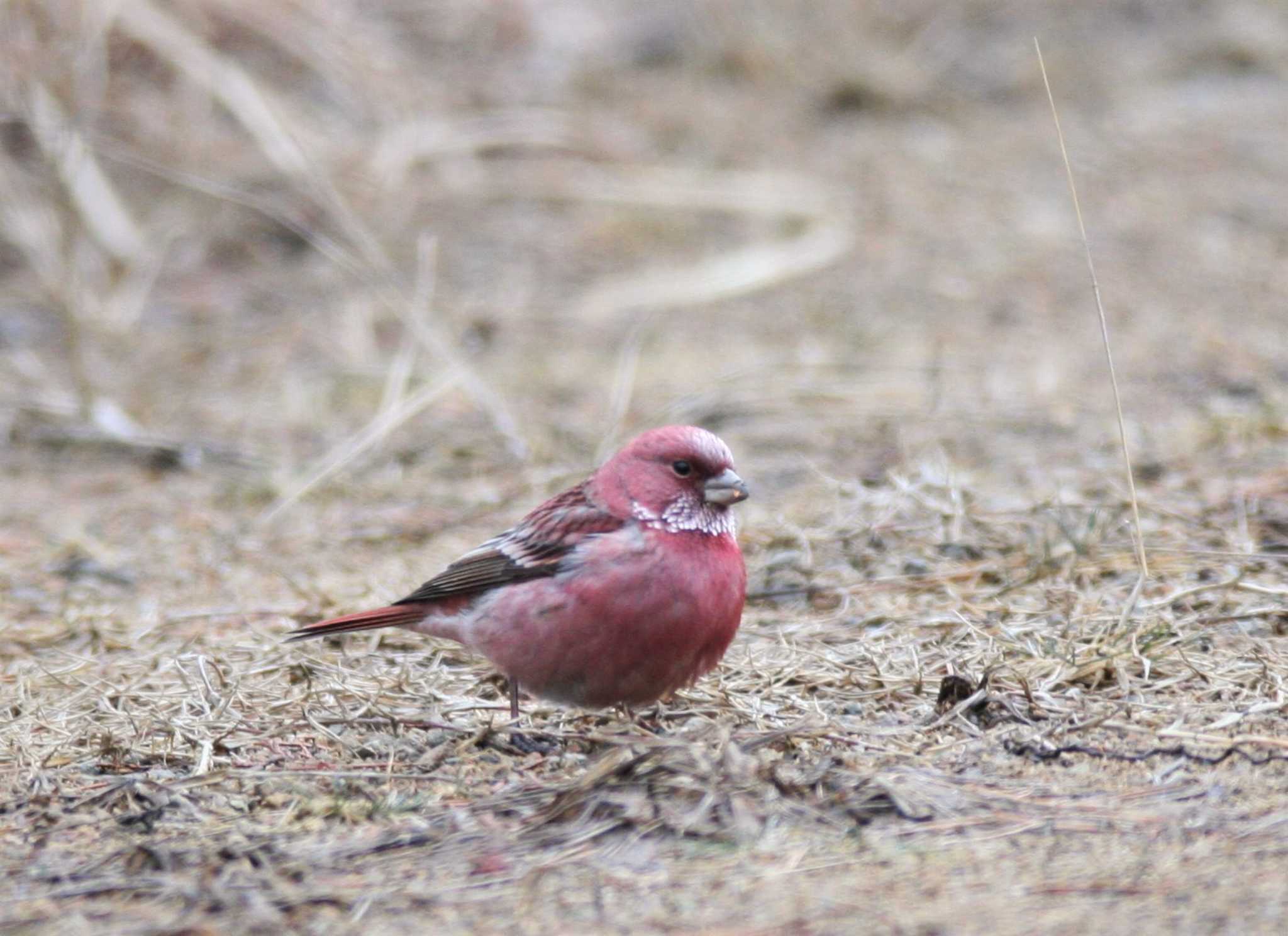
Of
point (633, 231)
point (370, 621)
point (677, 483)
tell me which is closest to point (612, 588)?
point (677, 483)

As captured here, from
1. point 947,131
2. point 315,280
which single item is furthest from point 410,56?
point 947,131

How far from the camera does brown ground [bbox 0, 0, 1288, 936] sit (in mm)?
3438

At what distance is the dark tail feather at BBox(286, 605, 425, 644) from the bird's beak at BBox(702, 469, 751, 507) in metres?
Result: 0.91

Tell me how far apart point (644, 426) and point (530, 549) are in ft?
9.17

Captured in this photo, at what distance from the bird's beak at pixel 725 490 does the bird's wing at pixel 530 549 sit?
247 mm

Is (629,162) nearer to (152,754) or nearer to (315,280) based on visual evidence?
(315,280)

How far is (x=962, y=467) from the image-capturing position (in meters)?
6.59

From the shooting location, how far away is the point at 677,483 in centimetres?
443

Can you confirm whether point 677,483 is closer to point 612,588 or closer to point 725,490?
point 725,490

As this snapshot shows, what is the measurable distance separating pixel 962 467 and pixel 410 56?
7282mm

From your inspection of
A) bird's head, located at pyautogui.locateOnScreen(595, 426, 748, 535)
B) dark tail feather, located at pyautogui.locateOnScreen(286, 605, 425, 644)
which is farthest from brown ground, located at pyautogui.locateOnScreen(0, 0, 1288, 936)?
bird's head, located at pyautogui.locateOnScreen(595, 426, 748, 535)

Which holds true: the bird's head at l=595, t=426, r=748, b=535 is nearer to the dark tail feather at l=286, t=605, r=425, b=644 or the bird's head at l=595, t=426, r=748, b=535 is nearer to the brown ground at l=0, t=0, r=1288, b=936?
the brown ground at l=0, t=0, r=1288, b=936

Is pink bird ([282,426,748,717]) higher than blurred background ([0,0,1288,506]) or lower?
lower

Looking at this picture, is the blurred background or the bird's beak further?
the blurred background
